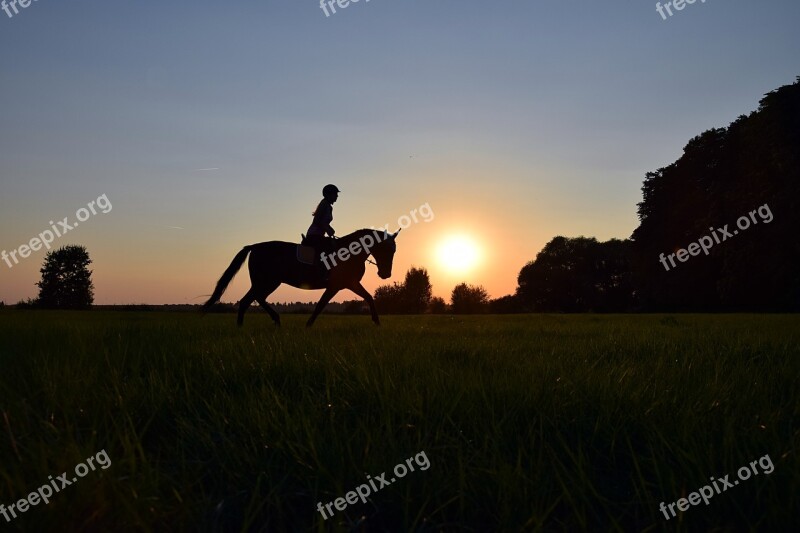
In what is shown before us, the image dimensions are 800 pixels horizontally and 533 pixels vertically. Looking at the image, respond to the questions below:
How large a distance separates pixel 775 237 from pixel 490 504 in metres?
35.8

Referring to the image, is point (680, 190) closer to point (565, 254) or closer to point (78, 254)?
point (565, 254)

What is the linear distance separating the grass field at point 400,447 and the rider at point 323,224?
7.62 m

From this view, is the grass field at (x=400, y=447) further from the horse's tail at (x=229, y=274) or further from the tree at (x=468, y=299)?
the tree at (x=468, y=299)

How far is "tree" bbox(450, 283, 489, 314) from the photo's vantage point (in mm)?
61066

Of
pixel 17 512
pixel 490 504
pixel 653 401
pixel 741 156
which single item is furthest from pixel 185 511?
pixel 741 156

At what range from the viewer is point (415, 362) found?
5.05m

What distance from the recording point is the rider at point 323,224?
12188 millimetres

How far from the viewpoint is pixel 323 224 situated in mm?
12289

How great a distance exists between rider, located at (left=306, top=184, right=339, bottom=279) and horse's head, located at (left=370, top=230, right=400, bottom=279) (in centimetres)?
104

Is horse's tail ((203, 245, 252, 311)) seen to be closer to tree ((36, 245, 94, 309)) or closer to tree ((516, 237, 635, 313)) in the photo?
tree ((516, 237, 635, 313))

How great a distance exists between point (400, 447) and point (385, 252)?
10.1m
